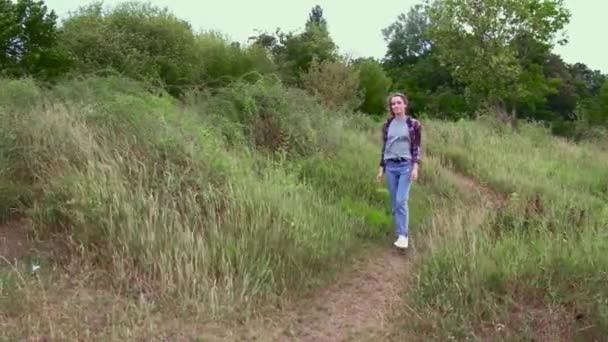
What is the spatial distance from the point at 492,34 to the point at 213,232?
19222mm

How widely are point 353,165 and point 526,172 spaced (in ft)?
12.2

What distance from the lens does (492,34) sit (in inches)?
849

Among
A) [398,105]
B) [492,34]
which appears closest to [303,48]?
[492,34]

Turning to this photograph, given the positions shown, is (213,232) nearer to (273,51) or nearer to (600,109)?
(273,51)

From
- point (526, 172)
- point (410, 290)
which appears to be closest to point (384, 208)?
point (410, 290)

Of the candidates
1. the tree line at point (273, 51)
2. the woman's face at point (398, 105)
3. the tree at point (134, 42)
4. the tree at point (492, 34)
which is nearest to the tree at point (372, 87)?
the tree line at point (273, 51)

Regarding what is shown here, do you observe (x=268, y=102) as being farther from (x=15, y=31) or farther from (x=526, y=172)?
(x=15, y=31)

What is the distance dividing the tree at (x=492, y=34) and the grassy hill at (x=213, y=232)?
14597 mm

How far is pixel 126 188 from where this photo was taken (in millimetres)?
5184

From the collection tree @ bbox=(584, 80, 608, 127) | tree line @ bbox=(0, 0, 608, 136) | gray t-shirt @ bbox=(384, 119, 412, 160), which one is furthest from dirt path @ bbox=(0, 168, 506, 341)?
tree @ bbox=(584, 80, 608, 127)

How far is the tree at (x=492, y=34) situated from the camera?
2105 cm

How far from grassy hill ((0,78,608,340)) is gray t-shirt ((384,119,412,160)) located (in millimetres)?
820

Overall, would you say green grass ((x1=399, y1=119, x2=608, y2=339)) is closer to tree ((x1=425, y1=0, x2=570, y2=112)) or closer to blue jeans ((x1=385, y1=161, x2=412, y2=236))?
blue jeans ((x1=385, y1=161, x2=412, y2=236))

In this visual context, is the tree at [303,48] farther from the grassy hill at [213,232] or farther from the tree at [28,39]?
the grassy hill at [213,232]
